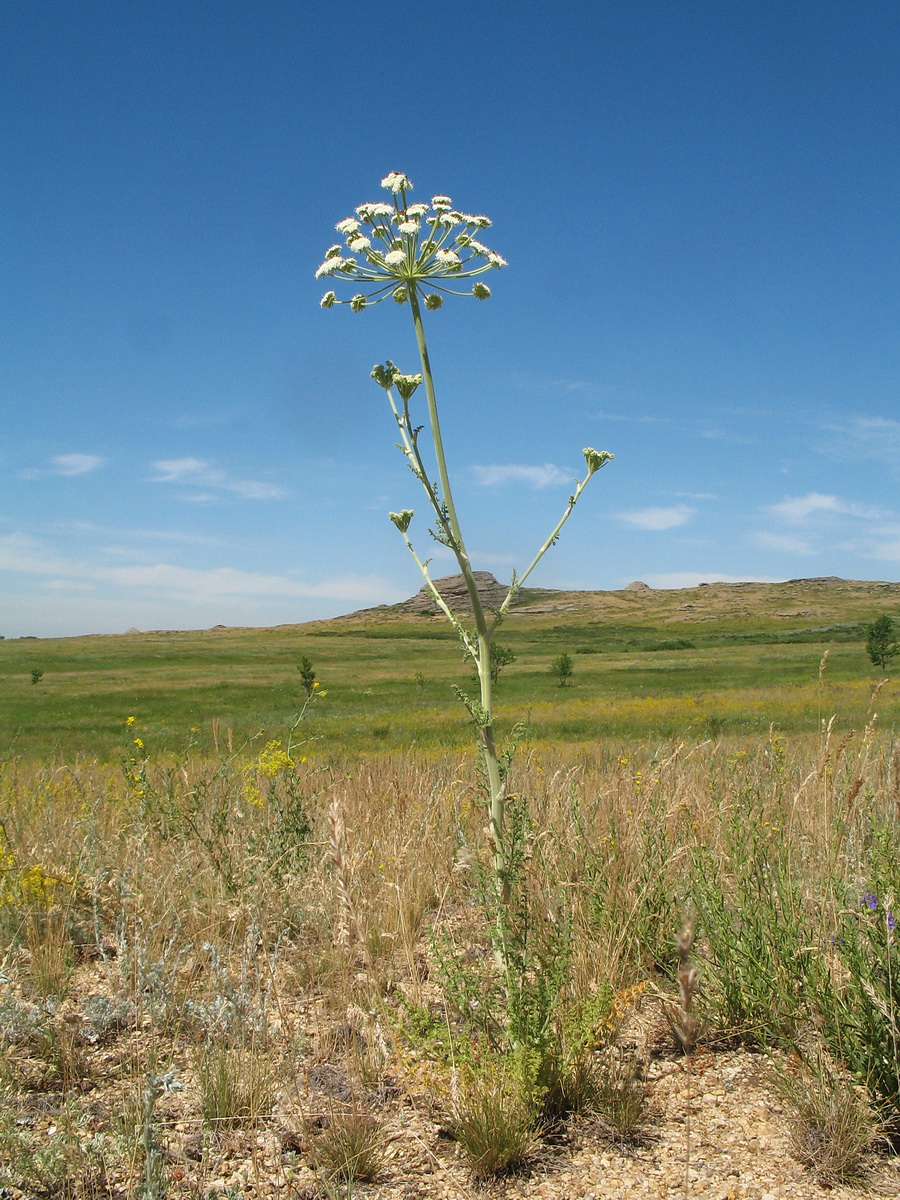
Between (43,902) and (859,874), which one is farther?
(43,902)

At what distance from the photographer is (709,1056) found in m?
2.85

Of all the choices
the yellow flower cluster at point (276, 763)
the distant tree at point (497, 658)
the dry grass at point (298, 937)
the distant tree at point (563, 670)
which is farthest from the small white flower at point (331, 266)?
the distant tree at point (563, 670)

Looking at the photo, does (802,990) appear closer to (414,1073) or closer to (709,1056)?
(709,1056)

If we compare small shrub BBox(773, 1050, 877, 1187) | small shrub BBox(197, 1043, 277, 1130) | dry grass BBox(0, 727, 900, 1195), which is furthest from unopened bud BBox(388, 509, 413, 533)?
small shrub BBox(773, 1050, 877, 1187)

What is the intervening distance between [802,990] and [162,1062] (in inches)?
90.1

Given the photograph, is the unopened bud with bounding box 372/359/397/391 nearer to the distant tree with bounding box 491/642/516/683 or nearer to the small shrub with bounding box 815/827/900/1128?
the distant tree with bounding box 491/642/516/683

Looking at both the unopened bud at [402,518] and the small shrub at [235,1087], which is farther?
the unopened bud at [402,518]

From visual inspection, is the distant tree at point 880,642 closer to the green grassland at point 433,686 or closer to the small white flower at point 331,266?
the green grassland at point 433,686

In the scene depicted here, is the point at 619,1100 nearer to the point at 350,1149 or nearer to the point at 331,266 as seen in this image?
the point at 350,1149

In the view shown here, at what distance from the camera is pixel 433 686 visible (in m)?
45.9

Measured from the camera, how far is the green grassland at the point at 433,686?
914 inches

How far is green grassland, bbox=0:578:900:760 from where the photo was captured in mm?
23203

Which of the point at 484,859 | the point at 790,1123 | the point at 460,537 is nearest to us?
the point at 790,1123

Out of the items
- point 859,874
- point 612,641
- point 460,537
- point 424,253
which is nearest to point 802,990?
point 859,874
